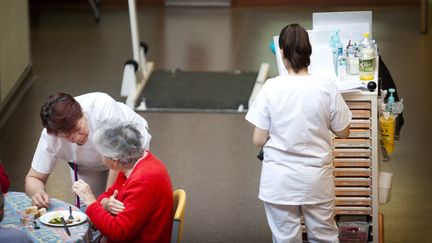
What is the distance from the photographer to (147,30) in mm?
10766

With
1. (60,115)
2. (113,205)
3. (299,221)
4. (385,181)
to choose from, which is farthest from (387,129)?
(60,115)

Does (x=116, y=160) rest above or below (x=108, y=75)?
above

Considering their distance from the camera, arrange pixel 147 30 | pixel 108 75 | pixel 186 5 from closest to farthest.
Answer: pixel 108 75
pixel 147 30
pixel 186 5

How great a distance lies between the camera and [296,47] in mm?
4418

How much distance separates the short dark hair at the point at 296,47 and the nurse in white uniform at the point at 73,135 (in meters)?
0.79

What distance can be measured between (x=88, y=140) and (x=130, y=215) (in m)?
0.70

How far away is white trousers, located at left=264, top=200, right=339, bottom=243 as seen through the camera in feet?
15.0

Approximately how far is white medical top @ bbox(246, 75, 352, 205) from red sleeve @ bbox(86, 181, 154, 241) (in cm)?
69

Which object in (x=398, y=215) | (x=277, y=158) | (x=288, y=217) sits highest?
(x=277, y=158)

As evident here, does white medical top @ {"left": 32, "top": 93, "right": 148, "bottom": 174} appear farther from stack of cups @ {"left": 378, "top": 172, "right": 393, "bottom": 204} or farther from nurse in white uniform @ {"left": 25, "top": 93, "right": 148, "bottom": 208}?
stack of cups @ {"left": 378, "top": 172, "right": 393, "bottom": 204}

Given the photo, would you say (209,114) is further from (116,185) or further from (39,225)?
(39,225)

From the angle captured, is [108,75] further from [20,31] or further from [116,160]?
[116,160]

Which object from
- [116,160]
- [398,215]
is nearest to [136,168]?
[116,160]

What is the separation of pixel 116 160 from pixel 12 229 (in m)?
0.56
